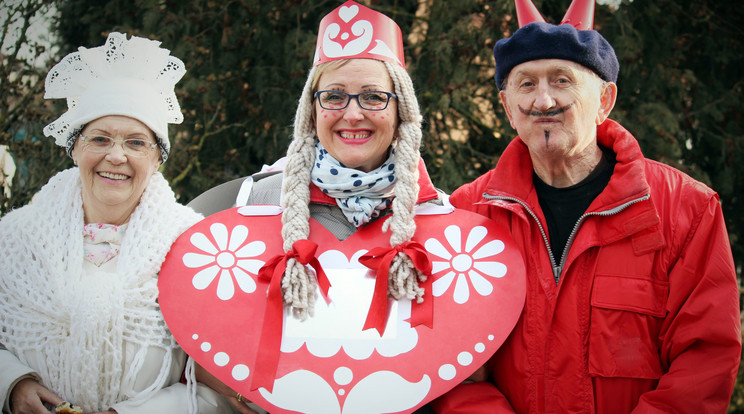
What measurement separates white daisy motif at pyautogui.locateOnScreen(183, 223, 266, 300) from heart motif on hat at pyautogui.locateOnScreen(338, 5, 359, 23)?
0.90 metres

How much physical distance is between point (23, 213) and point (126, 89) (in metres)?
0.61

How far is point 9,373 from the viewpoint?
79.8 inches

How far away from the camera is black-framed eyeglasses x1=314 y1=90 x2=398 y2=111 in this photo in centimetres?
226

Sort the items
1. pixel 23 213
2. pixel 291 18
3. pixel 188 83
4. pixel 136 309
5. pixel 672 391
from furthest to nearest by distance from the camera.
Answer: pixel 291 18 → pixel 188 83 → pixel 23 213 → pixel 136 309 → pixel 672 391

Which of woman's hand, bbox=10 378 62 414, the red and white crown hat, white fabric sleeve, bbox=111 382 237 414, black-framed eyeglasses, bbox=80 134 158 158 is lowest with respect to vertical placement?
white fabric sleeve, bbox=111 382 237 414

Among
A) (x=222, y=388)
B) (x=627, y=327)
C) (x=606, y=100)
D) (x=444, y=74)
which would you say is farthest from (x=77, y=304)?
(x=444, y=74)

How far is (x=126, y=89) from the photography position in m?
2.24

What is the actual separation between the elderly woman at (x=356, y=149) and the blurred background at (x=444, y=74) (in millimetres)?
1637

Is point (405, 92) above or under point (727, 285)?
above

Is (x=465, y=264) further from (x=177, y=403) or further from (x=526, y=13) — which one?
(x=177, y=403)

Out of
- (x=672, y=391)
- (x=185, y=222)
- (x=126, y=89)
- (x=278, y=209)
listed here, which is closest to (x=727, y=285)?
(x=672, y=391)

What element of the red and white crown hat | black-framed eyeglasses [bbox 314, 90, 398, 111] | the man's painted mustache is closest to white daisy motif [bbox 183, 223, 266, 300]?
black-framed eyeglasses [bbox 314, 90, 398, 111]

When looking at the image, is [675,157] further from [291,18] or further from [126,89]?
[126,89]

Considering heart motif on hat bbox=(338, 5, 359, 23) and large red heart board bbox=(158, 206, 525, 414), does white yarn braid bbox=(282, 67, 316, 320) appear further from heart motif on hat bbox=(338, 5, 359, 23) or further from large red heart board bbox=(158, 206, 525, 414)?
heart motif on hat bbox=(338, 5, 359, 23)
